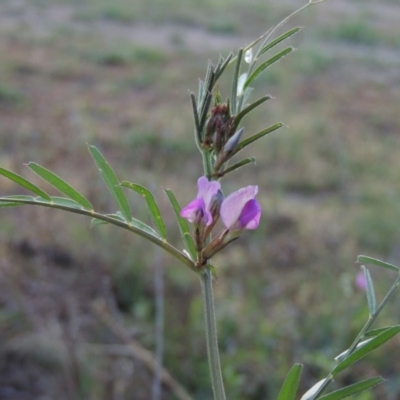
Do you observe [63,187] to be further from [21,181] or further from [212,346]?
[212,346]

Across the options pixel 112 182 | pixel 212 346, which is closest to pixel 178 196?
pixel 112 182

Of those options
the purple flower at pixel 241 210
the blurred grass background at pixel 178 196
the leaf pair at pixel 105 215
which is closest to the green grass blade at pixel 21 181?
the leaf pair at pixel 105 215

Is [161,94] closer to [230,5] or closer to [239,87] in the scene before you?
[230,5]

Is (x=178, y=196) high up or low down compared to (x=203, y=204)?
down

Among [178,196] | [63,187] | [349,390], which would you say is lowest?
[178,196]

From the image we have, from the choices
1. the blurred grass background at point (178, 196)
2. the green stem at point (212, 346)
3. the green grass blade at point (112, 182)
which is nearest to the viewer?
the green stem at point (212, 346)

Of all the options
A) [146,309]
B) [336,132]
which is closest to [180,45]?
[336,132]

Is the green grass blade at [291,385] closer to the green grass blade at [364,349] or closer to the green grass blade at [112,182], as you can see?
the green grass blade at [364,349]
